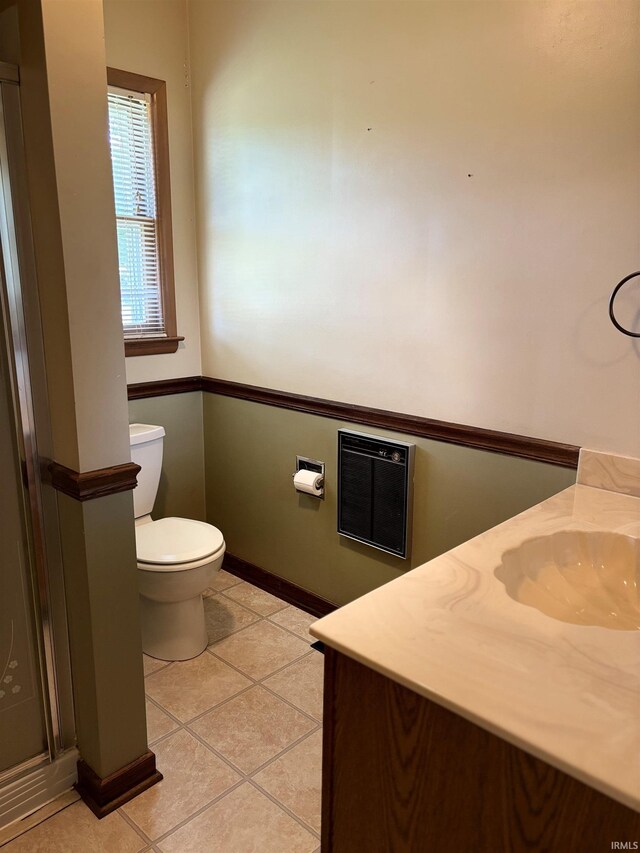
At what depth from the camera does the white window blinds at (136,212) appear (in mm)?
2750

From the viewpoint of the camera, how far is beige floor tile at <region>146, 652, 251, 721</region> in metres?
2.25

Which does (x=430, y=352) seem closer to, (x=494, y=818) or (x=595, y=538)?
(x=595, y=538)

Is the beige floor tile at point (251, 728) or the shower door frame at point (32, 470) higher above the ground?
the shower door frame at point (32, 470)

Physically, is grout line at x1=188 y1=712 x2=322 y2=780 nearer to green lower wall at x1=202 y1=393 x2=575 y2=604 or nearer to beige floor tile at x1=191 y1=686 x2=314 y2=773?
beige floor tile at x1=191 y1=686 x2=314 y2=773

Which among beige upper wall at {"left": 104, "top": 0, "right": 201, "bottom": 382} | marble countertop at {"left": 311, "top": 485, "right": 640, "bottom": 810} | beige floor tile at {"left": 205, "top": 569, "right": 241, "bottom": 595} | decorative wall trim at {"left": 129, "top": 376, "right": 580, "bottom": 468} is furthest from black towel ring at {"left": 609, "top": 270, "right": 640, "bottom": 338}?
beige floor tile at {"left": 205, "top": 569, "right": 241, "bottom": 595}

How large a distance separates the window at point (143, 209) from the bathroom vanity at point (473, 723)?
2.13 metres

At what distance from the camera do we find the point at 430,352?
219cm

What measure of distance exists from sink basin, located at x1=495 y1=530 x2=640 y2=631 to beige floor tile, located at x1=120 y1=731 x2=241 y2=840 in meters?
1.16

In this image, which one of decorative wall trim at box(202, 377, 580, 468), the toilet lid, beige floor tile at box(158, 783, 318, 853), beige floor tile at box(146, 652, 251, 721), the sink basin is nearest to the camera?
the sink basin

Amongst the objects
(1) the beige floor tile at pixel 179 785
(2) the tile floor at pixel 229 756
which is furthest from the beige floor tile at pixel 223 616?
(1) the beige floor tile at pixel 179 785

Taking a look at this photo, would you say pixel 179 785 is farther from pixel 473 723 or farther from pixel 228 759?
pixel 473 723

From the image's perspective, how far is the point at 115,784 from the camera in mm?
1809

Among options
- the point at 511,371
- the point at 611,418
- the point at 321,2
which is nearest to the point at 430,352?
the point at 511,371

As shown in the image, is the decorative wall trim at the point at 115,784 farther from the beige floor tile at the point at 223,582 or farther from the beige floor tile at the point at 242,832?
the beige floor tile at the point at 223,582
